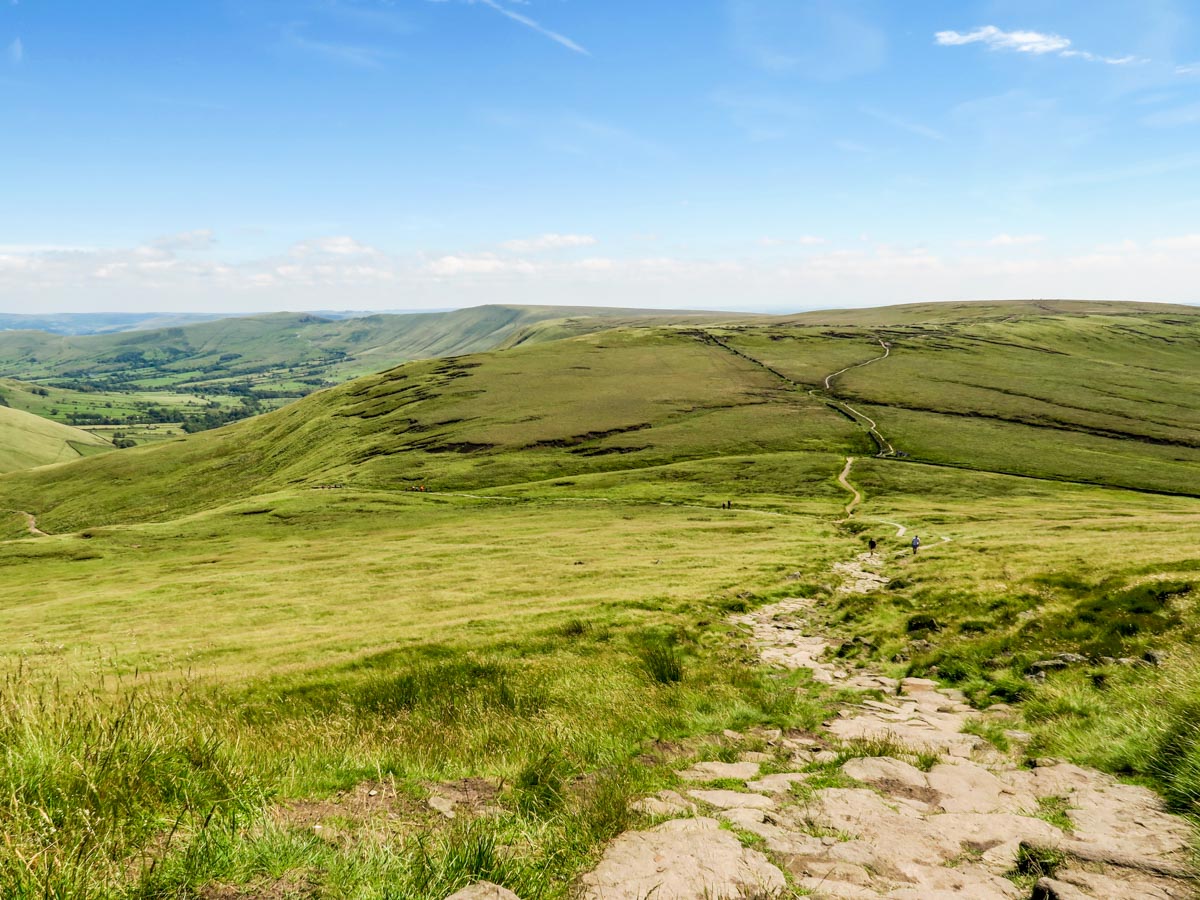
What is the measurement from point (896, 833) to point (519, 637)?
19.1 metres

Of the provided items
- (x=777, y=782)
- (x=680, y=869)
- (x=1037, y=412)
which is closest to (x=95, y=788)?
(x=680, y=869)

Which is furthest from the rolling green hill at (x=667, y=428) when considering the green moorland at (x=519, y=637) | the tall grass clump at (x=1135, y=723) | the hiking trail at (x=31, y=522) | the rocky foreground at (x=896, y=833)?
the rocky foreground at (x=896, y=833)

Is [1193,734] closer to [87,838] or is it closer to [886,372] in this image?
[87,838]

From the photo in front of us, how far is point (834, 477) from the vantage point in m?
93.1

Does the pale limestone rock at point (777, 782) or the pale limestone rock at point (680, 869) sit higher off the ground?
the pale limestone rock at point (680, 869)

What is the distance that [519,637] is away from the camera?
25.1m

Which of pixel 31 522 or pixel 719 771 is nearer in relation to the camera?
pixel 719 771

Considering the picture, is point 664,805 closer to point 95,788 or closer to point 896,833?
point 896,833

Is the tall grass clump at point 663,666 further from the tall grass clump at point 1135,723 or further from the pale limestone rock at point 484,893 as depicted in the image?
the pale limestone rock at point 484,893

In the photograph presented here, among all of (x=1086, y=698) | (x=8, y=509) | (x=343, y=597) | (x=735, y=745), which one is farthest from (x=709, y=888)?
(x=8, y=509)

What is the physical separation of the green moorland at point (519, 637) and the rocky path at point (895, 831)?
66 cm

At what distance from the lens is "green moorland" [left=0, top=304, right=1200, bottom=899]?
20.9ft

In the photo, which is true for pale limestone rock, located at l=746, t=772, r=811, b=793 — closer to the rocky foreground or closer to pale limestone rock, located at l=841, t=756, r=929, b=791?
the rocky foreground

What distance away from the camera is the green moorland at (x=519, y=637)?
6363 mm
